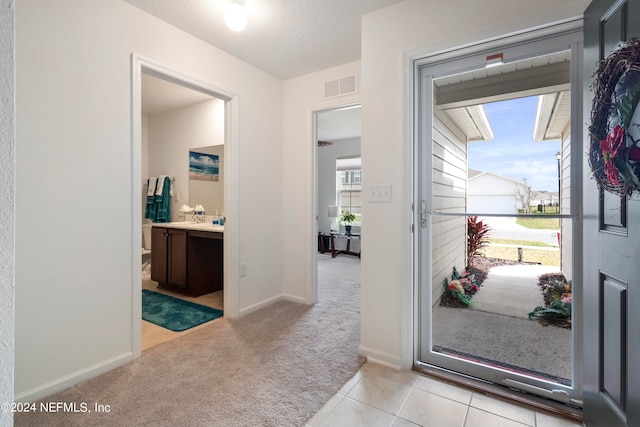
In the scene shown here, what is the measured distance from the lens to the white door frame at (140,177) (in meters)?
2.10

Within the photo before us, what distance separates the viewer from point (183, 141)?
4352 millimetres

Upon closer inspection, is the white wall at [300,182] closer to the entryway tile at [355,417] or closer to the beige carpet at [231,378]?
the beige carpet at [231,378]

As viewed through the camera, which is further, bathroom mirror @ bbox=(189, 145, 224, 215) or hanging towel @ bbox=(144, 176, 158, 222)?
hanging towel @ bbox=(144, 176, 158, 222)

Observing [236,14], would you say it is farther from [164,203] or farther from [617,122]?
[164,203]

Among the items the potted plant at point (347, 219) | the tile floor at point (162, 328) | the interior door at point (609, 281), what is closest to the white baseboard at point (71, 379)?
the tile floor at point (162, 328)

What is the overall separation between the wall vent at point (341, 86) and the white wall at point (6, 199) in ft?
8.66

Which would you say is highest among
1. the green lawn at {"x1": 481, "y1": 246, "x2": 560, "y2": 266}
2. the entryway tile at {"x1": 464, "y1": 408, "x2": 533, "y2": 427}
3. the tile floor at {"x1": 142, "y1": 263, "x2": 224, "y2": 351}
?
the green lawn at {"x1": 481, "y1": 246, "x2": 560, "y2": 266}

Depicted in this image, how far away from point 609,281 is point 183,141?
15.0 feet

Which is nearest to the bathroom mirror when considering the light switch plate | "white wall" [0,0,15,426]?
the light switch plate

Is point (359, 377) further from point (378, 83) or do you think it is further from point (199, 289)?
point (199, 289)

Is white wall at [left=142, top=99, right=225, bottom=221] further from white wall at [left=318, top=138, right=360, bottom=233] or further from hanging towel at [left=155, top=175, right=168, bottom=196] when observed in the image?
white wall at [left=318, top=138, right=360, bottom=233]

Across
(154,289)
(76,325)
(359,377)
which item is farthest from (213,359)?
(154,289)

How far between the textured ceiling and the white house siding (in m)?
0.96

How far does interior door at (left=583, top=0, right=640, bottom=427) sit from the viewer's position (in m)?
1.13
